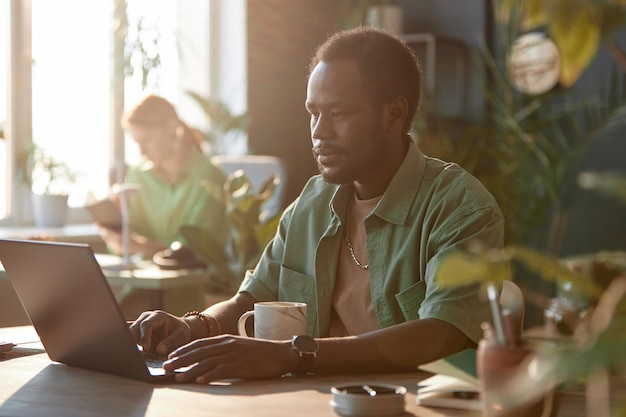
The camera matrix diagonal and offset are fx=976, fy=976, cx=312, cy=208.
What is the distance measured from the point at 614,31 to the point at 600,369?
254mm

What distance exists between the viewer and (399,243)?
6.61 ft

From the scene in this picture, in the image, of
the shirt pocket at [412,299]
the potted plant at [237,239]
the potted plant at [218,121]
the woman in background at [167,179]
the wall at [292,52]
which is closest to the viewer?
the shirt pocket at [412,299]

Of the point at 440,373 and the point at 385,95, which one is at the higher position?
the point at 385,95

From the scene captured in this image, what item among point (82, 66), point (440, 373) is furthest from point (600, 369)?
point (82, 66)

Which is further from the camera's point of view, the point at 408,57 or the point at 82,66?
the point at 82,66

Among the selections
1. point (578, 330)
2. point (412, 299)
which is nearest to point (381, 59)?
point (412, 299)

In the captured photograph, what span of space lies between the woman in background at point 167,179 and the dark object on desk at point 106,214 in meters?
0.42

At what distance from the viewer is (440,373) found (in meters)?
1.33

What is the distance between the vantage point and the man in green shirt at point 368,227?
185cm

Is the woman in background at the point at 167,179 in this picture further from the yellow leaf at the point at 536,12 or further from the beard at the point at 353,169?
the yellow leaf at the point at 536,12

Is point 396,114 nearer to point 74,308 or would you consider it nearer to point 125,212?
point 74,308

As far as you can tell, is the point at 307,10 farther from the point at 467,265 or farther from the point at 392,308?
the point at 467,265

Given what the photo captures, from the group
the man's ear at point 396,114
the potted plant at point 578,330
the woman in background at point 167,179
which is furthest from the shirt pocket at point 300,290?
the woman in background at point 167,179

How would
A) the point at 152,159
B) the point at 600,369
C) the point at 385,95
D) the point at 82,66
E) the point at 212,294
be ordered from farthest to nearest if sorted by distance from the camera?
the point at 82,66 < the point at 152,159 < the point at 212,294 < the point at 385,95 < the point at 600,369
